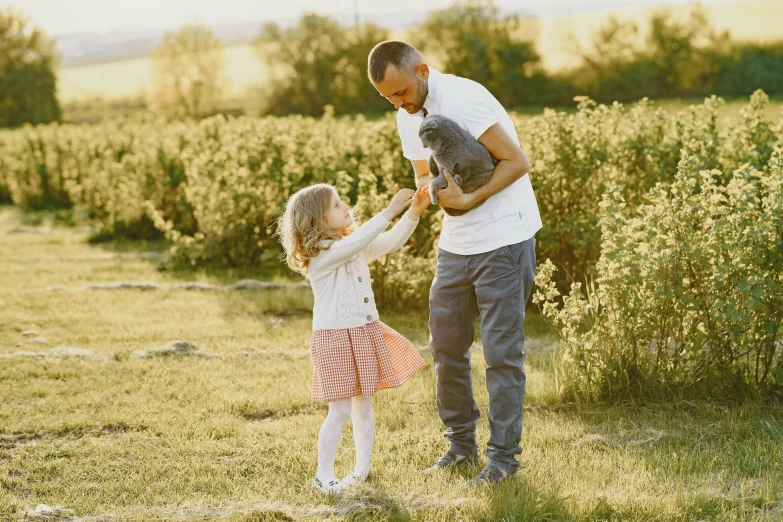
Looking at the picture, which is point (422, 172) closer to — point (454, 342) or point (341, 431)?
point (454, 342)

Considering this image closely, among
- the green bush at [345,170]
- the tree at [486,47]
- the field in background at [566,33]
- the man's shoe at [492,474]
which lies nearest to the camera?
the man's shoe at [492,474]

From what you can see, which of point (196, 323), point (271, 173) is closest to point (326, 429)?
point (196, 323)

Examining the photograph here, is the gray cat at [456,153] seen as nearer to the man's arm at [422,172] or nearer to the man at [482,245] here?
the man at [482,245]

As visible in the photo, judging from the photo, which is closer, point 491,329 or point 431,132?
point 431,132

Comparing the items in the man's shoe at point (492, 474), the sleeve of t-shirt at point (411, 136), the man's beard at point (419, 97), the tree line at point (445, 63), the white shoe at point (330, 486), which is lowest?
the white shoe at point (330, 486)

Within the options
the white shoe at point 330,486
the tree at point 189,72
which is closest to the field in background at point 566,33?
the tree at point 189,72

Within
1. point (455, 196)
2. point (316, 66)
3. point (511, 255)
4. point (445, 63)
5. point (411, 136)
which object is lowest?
point (511, 255)

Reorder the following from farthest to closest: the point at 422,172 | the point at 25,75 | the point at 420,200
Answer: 1. the point at 25,75
2. the point at 422,172
3. the point at 420,200

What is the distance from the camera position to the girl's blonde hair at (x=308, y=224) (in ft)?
13.4

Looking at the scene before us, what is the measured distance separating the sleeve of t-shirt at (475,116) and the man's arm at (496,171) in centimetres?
2

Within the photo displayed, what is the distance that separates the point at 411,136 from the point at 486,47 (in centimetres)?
3473

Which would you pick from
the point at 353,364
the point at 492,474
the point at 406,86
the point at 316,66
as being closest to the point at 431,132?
the point at 406,86

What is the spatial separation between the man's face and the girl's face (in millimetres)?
600

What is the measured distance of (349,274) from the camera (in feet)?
13.7
